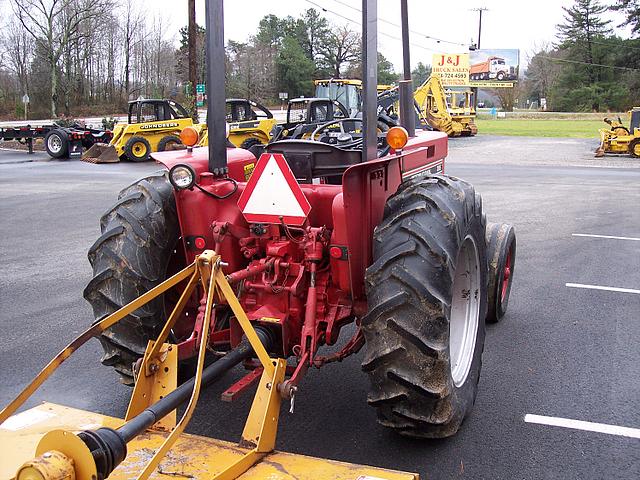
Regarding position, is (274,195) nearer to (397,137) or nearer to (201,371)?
(397,137)

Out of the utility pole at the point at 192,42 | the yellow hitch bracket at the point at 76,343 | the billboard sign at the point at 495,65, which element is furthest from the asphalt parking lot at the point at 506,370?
the billboard sign at the point at 495,65

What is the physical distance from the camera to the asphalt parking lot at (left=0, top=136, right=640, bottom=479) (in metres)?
3.89

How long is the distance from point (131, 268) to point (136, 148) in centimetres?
2106

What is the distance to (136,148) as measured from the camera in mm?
24078

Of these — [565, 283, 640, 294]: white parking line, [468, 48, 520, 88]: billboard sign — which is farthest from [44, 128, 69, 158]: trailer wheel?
[468, 48, 520, 88]: billboard sign

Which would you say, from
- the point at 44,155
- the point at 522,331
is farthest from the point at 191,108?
the point at 522,331

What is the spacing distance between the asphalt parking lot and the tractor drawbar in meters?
0.81

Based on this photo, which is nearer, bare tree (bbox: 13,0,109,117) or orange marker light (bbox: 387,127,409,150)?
orange marker light (bbox: 387,127,409,150)

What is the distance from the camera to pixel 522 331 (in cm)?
598

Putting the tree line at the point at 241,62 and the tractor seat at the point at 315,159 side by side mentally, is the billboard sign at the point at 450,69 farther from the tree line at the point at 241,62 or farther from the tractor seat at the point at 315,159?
the tractor seat at the point at 315,159

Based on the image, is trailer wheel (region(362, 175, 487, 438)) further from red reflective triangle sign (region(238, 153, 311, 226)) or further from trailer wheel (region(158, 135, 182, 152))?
trailer wheel (region(158, 135, 182, 152))

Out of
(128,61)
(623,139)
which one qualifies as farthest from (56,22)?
(623,139)

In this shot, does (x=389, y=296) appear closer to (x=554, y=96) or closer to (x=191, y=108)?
(x=191, y=108)

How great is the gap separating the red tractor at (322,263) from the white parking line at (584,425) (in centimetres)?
46
